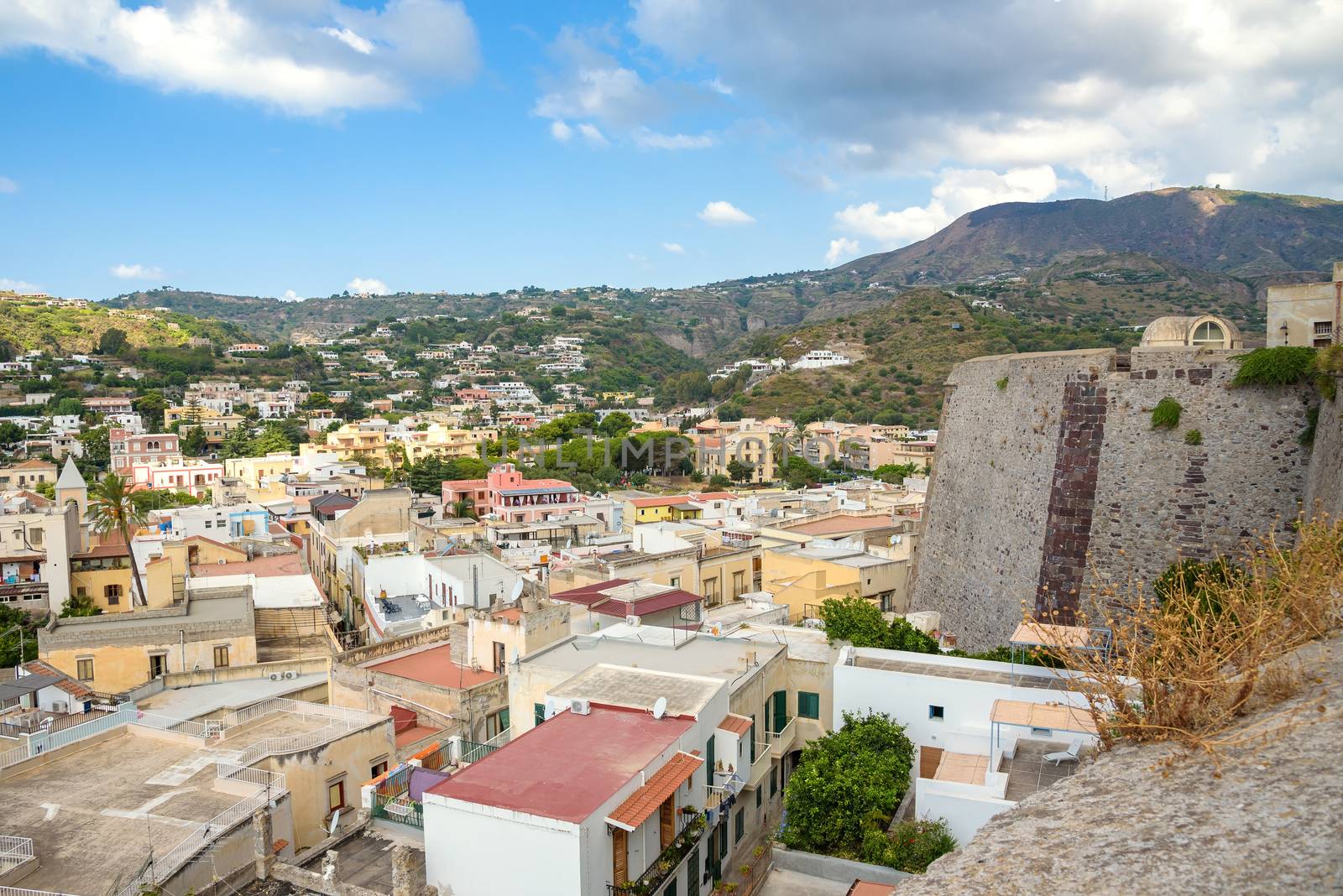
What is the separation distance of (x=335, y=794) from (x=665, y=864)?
5.15 m

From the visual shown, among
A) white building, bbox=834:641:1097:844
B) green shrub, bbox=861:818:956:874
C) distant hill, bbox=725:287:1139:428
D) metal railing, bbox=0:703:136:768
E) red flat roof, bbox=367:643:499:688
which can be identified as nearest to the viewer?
green shrub, bbox=861:818:956:874

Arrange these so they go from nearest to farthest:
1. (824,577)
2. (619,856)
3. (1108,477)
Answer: (619,856)
(1108,477)
(824,577)

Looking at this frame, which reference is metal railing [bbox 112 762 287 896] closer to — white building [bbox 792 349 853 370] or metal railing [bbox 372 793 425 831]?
metal railing [bbox 372 793 425 831]

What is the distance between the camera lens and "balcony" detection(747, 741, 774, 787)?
38.9 ft

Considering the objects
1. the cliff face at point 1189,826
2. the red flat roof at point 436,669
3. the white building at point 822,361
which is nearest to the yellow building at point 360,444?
the white building at point 822,361

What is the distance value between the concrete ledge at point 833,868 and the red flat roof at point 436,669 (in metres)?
5.99

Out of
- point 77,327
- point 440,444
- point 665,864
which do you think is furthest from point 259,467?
point 77,327

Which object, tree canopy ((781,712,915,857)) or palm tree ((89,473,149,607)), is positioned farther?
palm tree ((89,473,149,607))

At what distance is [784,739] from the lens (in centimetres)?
1316

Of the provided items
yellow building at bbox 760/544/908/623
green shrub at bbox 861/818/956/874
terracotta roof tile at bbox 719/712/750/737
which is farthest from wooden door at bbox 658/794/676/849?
yellow building at bbox 760/544/908/623

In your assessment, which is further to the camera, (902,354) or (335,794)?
(902,354)

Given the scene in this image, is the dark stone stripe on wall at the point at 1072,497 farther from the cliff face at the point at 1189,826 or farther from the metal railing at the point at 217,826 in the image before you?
the metal railing at the point at 217,826

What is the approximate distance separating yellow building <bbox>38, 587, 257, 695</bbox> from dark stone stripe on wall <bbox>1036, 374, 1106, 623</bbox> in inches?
626

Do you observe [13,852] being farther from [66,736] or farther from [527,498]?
[527,498]
